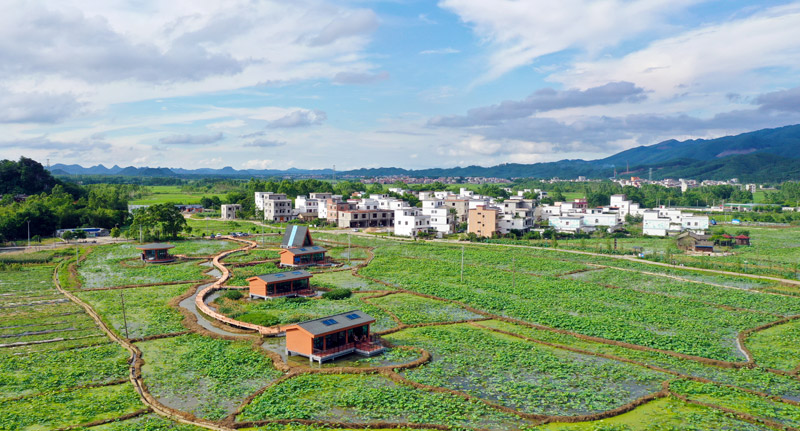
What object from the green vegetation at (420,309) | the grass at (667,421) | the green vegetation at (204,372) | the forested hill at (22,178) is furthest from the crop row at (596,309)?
the forested hill at (22,178)

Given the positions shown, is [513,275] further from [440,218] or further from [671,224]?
[671,224]

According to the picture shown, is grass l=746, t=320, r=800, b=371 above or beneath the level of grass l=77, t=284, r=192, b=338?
beneath

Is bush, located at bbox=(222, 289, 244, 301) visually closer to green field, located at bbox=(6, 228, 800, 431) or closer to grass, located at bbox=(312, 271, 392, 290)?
green field, located at bbox=(6, 228, 800, 431)

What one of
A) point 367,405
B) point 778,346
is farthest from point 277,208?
point 778,346

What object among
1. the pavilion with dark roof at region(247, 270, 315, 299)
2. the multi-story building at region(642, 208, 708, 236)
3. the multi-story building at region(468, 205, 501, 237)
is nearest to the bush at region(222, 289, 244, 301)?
the pavilion with dark roof at region(247, 270, 315, 299)

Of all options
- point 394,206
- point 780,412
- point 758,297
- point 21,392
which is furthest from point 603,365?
point 394,206

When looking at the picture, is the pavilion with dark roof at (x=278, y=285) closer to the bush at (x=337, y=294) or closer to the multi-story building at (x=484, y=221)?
the bush at (x=337, y=294)
